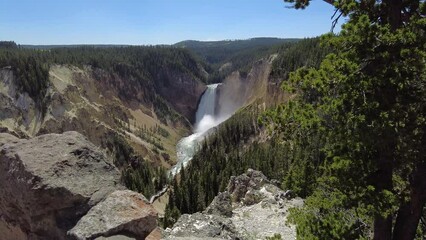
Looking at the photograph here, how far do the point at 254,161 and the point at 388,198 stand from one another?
57.6 meters

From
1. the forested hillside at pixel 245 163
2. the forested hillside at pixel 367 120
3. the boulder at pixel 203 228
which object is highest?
the forested hillside at pixel 367 120

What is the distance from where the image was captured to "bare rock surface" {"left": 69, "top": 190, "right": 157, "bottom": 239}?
10466mm

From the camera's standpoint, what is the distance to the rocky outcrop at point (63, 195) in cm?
1083

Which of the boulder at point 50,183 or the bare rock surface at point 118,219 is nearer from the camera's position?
the bare rock surface at point 118,219

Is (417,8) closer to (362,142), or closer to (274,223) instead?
(362,142)

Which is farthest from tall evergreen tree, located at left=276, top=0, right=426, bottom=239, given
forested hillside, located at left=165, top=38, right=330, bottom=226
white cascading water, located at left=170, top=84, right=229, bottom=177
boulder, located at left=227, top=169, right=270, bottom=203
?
white cascading water, located at left=170, top=84, right=229, bottom=177

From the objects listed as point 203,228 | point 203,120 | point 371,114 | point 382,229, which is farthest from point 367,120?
point 203,120

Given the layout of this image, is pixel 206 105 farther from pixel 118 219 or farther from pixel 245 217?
pixel 118 219

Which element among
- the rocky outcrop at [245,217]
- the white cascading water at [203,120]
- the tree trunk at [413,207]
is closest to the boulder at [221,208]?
the rocky outcrop at [245,217]

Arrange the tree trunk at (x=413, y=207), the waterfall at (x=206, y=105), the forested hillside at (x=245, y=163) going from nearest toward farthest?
the tree trunk at (x=413, y=207) → the forested hillside at (x=245, y=163) → the waterfall at (x=206, y=105)

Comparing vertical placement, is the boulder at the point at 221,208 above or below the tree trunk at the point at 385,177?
below

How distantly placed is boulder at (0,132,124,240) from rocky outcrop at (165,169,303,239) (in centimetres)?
425

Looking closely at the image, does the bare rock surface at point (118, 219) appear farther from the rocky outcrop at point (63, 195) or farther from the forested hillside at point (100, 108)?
the forested hillside at point (100, 108)

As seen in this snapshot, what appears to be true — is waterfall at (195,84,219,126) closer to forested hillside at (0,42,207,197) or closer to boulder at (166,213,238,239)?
forested hillside at (0,42,207,197)
